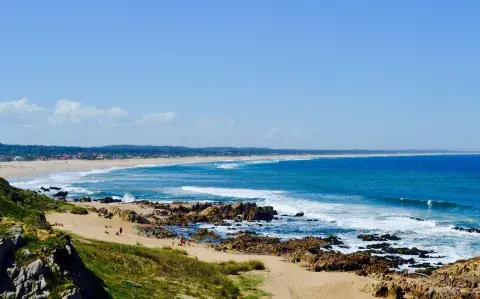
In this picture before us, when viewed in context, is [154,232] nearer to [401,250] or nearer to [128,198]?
[401,250]

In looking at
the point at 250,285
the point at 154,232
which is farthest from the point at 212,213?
the point at 250,285

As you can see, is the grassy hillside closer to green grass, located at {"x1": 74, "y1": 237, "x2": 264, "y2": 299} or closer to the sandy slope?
green grass, located at {"x1": 74, "y1": 237, "x2": 264, "y2": 299}

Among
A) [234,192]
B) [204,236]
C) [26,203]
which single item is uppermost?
[26,203]

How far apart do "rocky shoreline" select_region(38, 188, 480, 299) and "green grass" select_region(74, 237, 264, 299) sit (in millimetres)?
7313

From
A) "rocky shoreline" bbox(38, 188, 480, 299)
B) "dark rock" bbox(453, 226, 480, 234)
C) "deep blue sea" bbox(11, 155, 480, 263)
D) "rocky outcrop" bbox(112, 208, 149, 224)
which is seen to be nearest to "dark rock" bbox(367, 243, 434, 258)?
"rocky shoreline" bbox(38, 188, 480, 299)

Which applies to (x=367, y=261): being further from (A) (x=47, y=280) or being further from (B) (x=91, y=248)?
(A) (x=47, y=280)

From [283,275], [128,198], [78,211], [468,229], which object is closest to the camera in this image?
[283,275]

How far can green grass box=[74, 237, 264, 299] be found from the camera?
1795 cm

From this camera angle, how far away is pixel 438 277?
25094 millimetres

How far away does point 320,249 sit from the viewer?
34.7 meters

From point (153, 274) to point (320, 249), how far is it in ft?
55.4

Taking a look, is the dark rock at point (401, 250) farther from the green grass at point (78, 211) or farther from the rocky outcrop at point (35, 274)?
the rocky outcrop at point (35, 274)

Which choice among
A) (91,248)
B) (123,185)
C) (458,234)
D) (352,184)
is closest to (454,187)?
(352,184)

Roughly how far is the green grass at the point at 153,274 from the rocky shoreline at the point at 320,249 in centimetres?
731
